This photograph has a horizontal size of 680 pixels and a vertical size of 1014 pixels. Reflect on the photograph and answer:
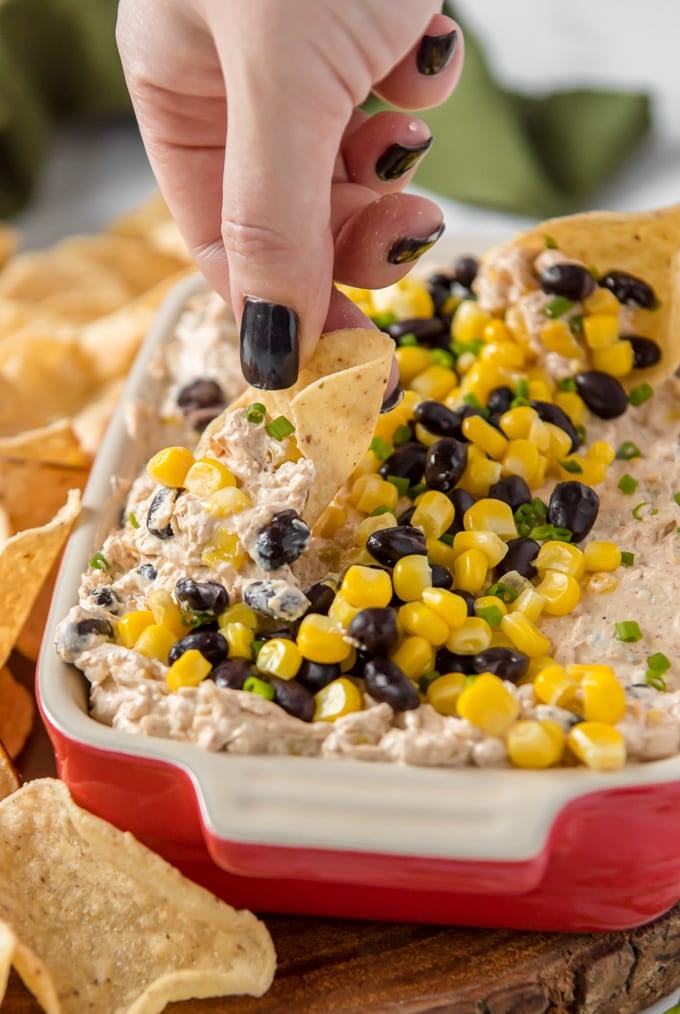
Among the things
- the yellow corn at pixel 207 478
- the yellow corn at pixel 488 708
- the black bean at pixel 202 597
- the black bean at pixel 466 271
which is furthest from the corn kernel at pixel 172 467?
the black bean at pixel 466 271

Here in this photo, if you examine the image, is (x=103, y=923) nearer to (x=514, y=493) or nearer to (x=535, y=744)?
(x=535, y=744)

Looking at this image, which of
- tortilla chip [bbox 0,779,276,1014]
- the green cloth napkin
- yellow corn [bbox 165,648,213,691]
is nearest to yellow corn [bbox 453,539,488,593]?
yellow corn [bbox 165,648,213,691]

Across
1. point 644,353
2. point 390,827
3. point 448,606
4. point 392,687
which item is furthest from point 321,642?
point 644,353

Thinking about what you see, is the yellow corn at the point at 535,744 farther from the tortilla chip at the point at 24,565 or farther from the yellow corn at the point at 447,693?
the tortilla chip at the point at 24,565

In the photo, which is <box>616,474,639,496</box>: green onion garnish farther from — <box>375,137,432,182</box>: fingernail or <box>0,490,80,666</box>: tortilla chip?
<box>0,490,80,666</box>: tortilla chip

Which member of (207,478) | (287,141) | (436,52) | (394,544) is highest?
(287,141)

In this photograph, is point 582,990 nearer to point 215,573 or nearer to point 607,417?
point 215,573
